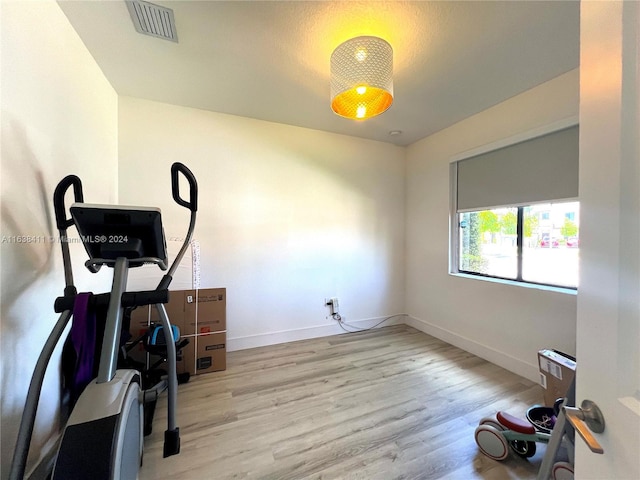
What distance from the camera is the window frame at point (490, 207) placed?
6.88ft

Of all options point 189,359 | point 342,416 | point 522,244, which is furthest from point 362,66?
point 189,359

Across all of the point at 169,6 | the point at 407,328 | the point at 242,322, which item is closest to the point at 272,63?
the point at 169,6

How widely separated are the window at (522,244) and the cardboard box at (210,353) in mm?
2753

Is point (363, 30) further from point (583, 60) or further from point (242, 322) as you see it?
point (242, 322)

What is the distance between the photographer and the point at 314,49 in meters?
1.78

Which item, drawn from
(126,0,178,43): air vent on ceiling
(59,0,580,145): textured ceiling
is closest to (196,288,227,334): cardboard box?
(59,0,580,145): textured ceiling

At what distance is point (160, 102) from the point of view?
2.53 m

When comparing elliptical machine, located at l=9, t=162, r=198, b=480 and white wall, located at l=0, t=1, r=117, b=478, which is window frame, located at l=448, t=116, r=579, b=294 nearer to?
elliptical machine, located at l=9, t=162, r=198, b=480

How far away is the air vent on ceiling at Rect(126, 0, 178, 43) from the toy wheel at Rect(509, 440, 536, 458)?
10.6 feet

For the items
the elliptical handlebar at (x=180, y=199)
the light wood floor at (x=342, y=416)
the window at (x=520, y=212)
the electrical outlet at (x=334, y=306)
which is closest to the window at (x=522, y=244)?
the window at (x=520, y=212)

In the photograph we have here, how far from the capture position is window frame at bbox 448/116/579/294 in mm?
2096

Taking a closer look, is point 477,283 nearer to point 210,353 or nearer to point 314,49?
point 314,49

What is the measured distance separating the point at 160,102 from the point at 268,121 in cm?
106

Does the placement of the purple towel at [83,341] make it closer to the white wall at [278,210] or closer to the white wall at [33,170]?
the white wall at [33,170]
